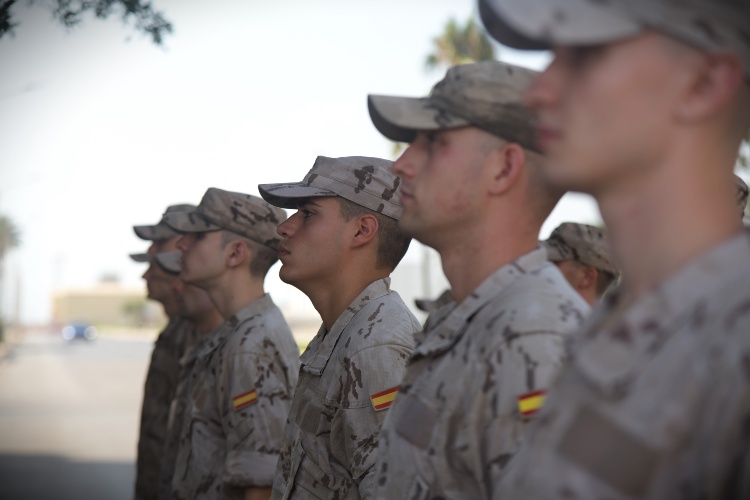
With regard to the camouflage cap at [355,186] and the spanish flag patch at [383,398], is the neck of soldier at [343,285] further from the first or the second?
the spanish flag patch at [383,398]

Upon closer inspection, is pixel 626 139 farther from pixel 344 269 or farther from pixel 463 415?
pixel 344 269

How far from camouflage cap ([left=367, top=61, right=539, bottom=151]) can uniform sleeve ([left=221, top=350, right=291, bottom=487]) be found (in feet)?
8.01

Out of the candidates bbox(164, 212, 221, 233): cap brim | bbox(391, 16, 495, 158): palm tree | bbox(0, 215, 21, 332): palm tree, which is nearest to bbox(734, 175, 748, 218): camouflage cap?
bbox(164, 212, 221, 233): cap brim

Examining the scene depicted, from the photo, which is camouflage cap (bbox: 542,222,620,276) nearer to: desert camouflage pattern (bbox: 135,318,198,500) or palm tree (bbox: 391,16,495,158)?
desert camouflage pattern (bbox: 135,318,198,500)

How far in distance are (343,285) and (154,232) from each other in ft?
14.5

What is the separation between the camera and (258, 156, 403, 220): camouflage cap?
14.6 feet

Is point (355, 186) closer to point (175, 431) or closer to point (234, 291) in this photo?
point (234, 291)

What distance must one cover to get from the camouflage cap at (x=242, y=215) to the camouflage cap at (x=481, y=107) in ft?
11.0

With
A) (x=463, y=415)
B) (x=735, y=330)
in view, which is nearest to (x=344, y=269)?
(x=463, y=415)

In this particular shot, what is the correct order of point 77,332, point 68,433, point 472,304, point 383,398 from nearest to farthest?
point 472,304
point 383,398
point 68,433
point 77,332

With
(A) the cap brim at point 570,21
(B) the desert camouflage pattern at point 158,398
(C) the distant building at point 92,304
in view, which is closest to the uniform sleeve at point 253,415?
(B) the desert camouflage pattern at point 158,398

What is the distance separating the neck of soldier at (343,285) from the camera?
4.43 meters

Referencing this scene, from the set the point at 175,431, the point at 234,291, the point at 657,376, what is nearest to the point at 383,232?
the point at 234,291

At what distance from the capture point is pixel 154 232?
8.52m
